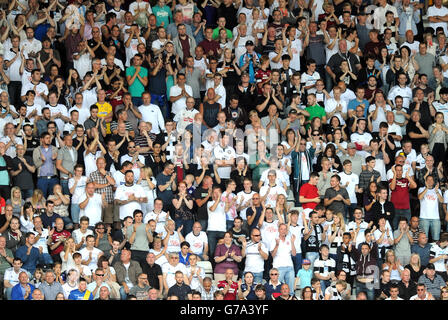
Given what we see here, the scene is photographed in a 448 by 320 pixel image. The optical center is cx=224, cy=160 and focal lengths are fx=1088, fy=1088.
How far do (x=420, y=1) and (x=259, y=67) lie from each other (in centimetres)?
494

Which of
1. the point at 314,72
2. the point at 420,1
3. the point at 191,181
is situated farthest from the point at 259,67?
the point at 420,1

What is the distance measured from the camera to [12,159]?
66.3 ft

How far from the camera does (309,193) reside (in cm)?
2008

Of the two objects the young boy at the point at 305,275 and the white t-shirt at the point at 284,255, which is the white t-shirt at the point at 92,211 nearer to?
the white t-shirt at the point at 284,255

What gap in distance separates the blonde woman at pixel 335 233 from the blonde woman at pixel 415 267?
50.6 inches

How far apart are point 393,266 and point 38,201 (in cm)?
646

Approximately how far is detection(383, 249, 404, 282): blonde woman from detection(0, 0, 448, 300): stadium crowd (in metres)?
0.04

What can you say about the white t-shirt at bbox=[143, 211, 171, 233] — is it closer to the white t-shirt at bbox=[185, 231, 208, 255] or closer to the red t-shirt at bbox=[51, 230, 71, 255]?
the white t-shirt at bbox=[185, 231, 208, 255]

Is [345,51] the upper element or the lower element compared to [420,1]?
lower

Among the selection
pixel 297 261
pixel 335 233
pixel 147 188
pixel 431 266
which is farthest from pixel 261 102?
pixel 431 266

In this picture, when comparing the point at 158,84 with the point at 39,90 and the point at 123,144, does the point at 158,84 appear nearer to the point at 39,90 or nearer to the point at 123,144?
the point at 123,144

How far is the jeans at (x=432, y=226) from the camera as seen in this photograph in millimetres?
20281

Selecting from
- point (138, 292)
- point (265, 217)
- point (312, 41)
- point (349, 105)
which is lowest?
point (138, 292)

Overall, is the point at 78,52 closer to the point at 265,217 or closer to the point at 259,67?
the point at 259,67
